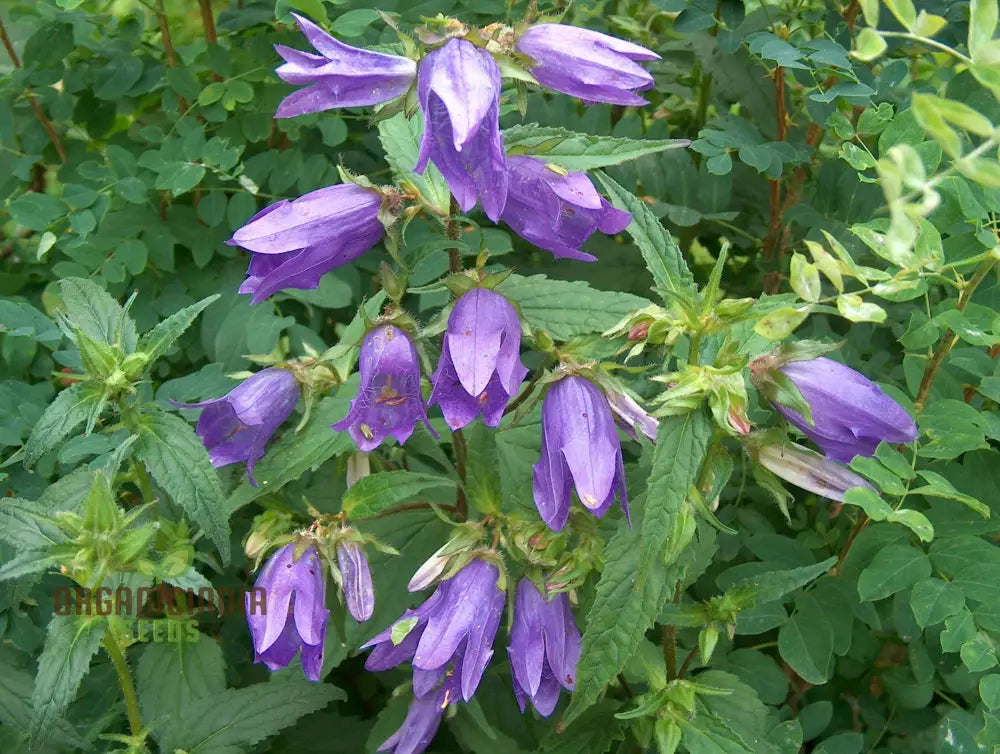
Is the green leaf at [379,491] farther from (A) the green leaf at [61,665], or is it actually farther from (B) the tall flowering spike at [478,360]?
(A) the green leaf at [61,665]

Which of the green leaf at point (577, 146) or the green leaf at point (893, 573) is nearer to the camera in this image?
the green leaf at point (577, 146)

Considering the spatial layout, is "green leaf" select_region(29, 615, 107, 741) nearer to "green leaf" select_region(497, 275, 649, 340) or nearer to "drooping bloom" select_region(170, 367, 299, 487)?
"drooping bloom" select_region(170, 367, 299, 487)

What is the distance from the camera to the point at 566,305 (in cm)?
174

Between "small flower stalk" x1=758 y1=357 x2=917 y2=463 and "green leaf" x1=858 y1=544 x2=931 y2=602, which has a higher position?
"small flower stalk" x1=758 y1=357 x2=917 y2=463

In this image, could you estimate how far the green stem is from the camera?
64.9 inches

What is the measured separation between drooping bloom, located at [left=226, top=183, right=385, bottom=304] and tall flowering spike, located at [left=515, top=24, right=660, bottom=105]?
350mm

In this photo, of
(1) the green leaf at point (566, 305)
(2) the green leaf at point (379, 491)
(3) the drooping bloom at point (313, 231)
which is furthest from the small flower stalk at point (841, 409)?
(3) the drooping bloom at point (313, 231)

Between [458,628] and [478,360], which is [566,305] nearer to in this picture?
[478,360]

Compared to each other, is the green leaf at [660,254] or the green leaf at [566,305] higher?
the green leaf at [660,254]

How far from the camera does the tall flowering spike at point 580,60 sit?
4.73 feet

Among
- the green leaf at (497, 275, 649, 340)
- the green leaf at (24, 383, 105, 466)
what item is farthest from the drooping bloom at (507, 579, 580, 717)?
the green leaf at (24, 383, 105, 466)

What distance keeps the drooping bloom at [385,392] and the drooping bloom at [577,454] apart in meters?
0.22

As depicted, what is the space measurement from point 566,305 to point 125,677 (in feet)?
3.26

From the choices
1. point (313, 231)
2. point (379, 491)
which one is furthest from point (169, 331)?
point (379, 491)
